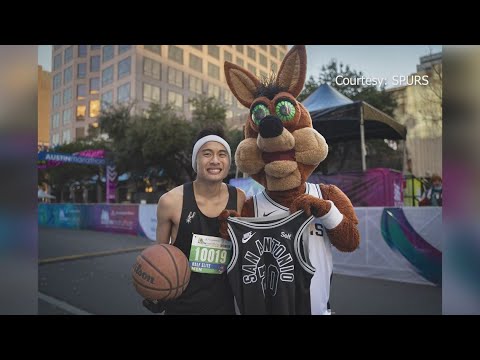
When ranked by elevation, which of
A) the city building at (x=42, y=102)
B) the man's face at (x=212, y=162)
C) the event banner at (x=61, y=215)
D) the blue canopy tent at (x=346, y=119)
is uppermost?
the blue canopy tent at (x=346, y=119)

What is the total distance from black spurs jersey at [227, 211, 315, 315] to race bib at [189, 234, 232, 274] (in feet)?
0.32

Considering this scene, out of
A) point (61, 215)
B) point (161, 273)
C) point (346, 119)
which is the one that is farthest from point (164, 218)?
point (61, 215)

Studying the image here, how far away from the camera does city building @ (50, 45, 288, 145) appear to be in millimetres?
28172

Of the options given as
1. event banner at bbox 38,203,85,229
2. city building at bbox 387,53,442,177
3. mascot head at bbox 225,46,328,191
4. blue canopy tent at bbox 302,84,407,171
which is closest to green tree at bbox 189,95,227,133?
event banner at bbox 38,203,85,229

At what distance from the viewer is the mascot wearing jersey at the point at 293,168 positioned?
2.03 meters

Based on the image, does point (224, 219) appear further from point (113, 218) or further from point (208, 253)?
point (113, 218)

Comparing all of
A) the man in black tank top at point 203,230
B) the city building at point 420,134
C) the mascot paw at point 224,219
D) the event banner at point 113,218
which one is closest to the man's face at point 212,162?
the man in black tank top at point 203,230

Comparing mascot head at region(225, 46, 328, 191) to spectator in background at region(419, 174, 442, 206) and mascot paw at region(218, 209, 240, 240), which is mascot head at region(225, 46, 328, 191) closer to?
mascot paw at region(218, 209, 240, 240)

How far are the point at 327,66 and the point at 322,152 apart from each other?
1405cm

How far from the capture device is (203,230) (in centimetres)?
213

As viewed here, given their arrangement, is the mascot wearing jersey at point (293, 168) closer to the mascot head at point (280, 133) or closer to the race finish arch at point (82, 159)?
the mascot head at point (280, 133)

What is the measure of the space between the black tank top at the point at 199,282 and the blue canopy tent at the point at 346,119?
602 cm

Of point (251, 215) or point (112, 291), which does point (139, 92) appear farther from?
point (251, 215)
